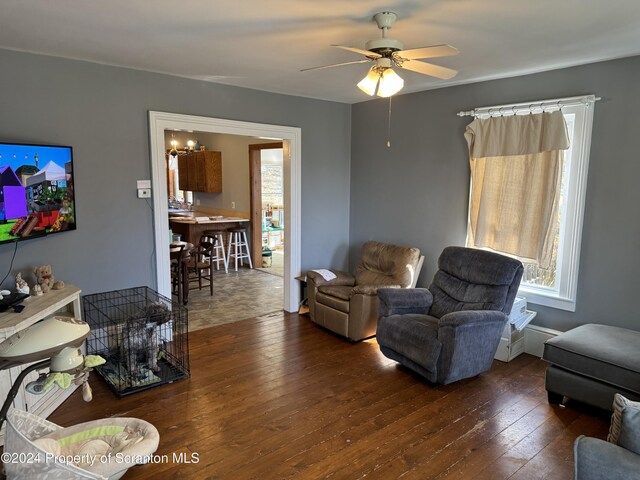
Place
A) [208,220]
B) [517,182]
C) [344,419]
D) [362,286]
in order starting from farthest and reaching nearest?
[208,220] → [362,286] → [517,182] → [344,419]

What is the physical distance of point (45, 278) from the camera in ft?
10.4

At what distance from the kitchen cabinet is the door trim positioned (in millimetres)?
3342

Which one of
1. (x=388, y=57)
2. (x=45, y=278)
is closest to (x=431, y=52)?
(x=388, y=57)

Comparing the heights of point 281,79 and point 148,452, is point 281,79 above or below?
above

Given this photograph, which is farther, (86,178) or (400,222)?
(400,222)

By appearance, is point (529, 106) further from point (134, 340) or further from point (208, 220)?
point (208, 220)

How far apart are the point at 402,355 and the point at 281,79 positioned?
2.73 metres

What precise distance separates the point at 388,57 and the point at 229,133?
2266mm

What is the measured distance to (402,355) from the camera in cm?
345

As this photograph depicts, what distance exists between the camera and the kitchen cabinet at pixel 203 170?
25.7 ft

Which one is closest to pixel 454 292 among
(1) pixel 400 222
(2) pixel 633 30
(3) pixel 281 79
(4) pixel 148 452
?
(1) pixel 400 222

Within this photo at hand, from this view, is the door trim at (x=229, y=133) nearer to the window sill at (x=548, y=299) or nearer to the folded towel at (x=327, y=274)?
the folded towel at (x=327, y=274)

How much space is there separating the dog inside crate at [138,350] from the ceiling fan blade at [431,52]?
263 centimetres

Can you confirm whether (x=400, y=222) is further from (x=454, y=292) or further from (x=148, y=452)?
(x=148, y=452)
